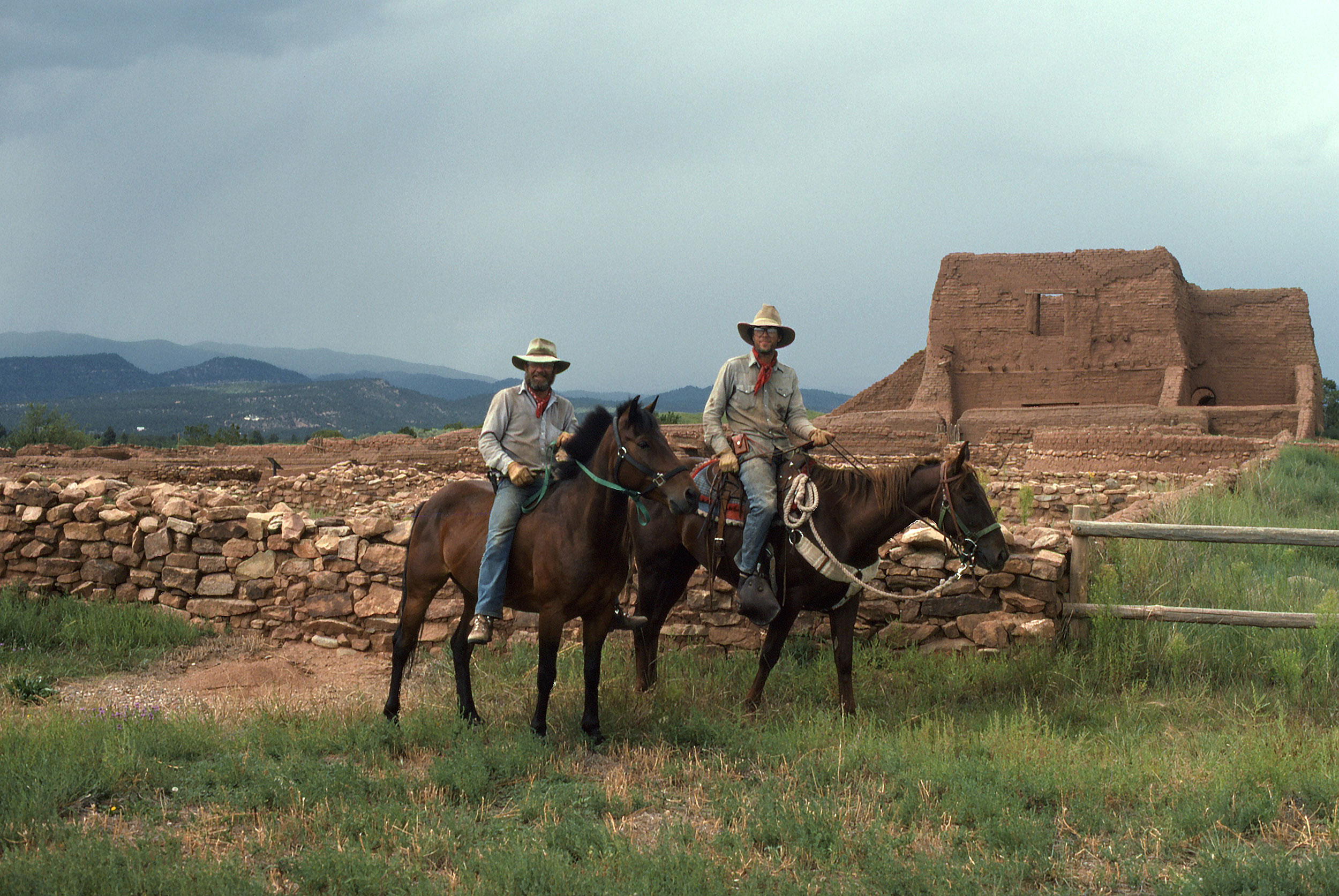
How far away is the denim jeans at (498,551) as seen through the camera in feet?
18.6

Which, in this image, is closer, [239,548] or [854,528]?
[854,528]

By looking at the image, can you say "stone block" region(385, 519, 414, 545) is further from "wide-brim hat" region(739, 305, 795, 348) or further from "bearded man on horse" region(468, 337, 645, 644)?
"wide-brim hat" region(739, 305, 795, 348)

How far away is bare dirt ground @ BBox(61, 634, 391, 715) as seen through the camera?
21.6 ft

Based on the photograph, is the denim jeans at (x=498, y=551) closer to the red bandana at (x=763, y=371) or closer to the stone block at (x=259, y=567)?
the red bandana at (x=763, y=371)

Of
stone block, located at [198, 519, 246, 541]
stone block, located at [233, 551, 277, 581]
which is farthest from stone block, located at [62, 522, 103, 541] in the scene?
stone block, located at [233, 551, 277, 581]

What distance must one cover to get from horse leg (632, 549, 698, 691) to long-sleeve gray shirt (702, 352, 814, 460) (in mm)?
1095

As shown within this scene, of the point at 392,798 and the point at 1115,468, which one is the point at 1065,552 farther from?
the point at 1115,468

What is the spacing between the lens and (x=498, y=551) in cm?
578

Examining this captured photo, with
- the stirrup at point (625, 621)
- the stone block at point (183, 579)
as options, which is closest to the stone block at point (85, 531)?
the stone block at point (183, 579)

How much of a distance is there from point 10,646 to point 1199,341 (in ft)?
124

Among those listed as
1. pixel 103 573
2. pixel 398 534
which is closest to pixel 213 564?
pixel 103 573

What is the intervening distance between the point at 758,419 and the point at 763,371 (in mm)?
356

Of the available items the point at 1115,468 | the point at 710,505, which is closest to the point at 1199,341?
the point at 1115,468

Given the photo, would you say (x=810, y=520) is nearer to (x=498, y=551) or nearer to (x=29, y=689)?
(x=498, y=551)
